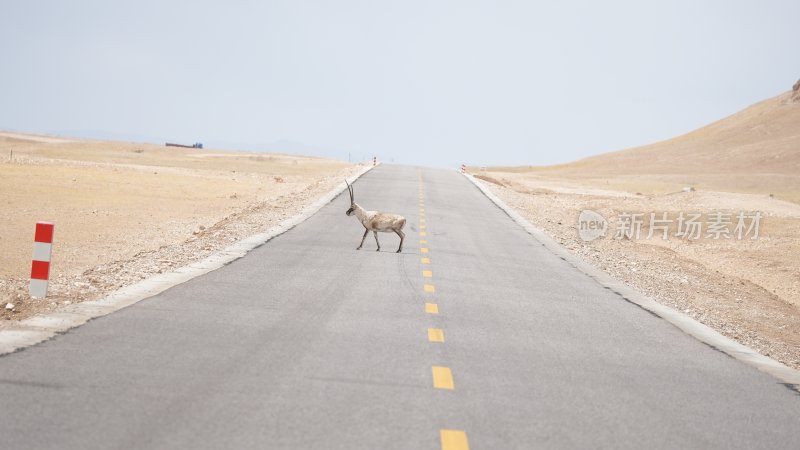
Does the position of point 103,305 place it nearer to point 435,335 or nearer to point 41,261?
point 41,261

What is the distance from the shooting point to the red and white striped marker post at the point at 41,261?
1037cm

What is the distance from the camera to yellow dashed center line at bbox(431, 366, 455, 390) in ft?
23.9

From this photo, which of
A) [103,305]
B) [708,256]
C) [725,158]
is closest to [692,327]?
[103,305]

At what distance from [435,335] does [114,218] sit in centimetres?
1709

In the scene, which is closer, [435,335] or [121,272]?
[435,335]

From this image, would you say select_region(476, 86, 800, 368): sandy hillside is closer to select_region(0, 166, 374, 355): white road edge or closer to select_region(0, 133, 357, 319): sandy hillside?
select_region(0, 166, 374, 355): white road edge

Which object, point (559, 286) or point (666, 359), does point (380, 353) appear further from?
point (559, 286)

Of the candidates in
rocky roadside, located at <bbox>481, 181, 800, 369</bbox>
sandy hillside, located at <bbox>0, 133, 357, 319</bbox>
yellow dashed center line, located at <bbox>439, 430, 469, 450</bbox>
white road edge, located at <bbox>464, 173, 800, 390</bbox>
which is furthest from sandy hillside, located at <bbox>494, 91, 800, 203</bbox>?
yellow dashed center line, located at <bbox>439, 430, 469, 450</bbox>

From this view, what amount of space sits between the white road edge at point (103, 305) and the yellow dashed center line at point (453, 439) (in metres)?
4.15

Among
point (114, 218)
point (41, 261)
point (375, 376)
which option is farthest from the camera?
point (114, 218)

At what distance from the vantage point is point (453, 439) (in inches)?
230

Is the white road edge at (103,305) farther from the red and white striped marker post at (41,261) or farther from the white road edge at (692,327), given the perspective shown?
the white road edge at (692,327)

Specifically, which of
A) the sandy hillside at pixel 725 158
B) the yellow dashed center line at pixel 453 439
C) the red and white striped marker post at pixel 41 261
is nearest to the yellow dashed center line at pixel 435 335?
the yellow dashed center line at pixel 453 439

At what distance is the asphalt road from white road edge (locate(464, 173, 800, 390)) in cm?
27
